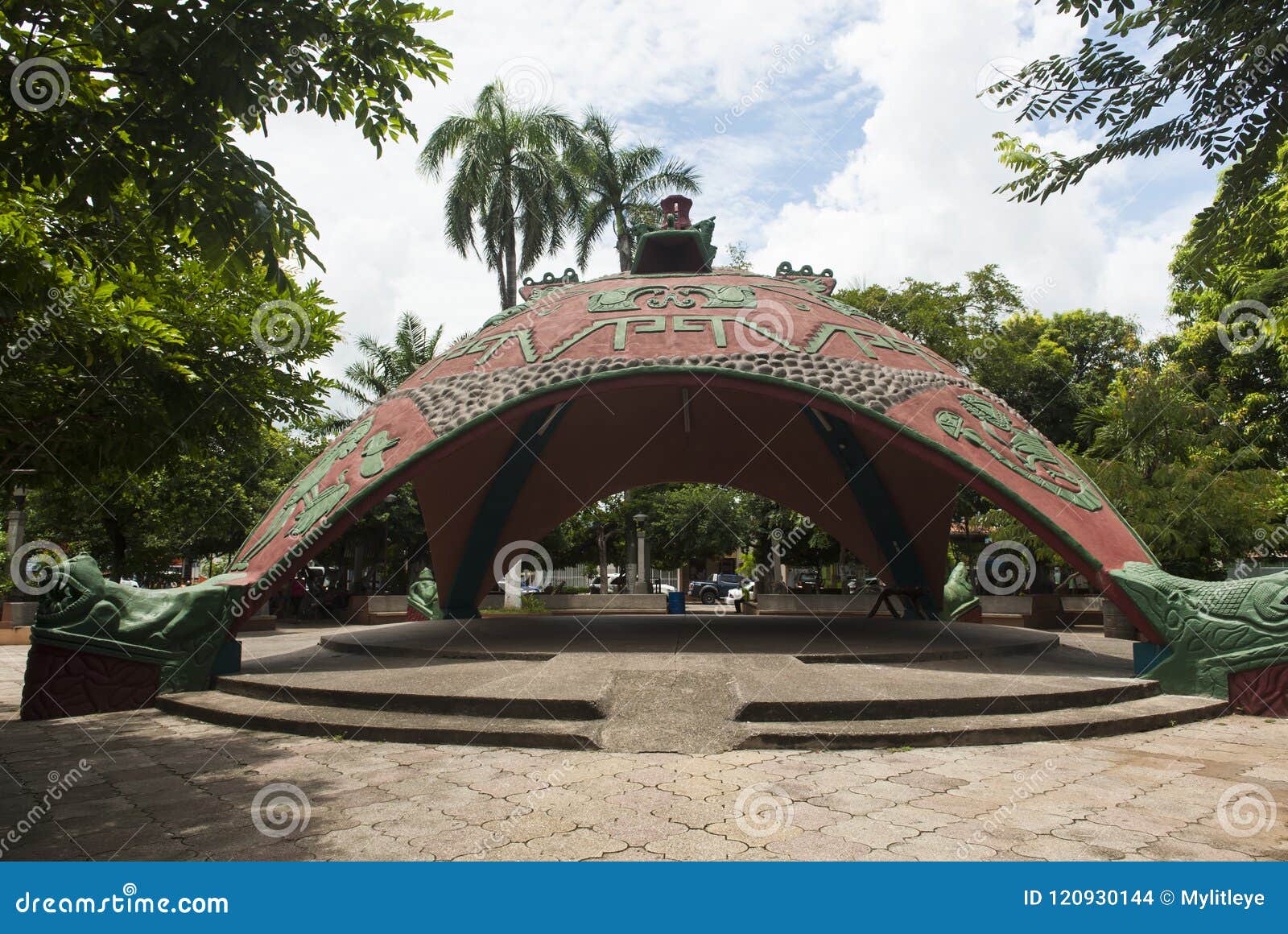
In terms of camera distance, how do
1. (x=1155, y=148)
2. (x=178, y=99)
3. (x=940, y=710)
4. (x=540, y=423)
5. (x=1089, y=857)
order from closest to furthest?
(x=1089, y=857) < (x=178, y=99) < (x=1155, y=148) < (x=940, y=710) < (x=540, y=423)

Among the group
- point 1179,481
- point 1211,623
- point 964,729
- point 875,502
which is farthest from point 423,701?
point 1179,481

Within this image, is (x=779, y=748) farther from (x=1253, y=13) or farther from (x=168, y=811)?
(x=1253, y=13)

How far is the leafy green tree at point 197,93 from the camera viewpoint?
147 inches

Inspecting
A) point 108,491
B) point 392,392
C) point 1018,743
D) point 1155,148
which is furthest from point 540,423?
point 1155,148

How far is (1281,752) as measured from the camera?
5.24 meters

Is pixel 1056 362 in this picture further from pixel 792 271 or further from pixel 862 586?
pixel 792 271

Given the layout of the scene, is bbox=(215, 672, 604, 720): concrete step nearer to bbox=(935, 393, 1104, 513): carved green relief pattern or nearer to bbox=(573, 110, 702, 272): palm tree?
bbox=(935, 393, 1104, 513): carved green relief pattern

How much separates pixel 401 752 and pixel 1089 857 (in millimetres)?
3895

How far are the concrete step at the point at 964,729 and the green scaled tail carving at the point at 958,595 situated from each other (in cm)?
686

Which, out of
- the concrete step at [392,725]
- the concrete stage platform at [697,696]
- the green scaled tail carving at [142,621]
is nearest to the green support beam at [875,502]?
the concrete stage platform at [697,696]

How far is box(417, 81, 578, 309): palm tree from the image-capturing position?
23.6 m

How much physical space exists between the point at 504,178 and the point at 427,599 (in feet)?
47.0

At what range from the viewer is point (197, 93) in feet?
12.5

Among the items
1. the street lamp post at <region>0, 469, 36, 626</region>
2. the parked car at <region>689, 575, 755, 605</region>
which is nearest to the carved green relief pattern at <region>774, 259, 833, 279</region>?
the street lamp post at <region>0, 469, 36, 626</region>
